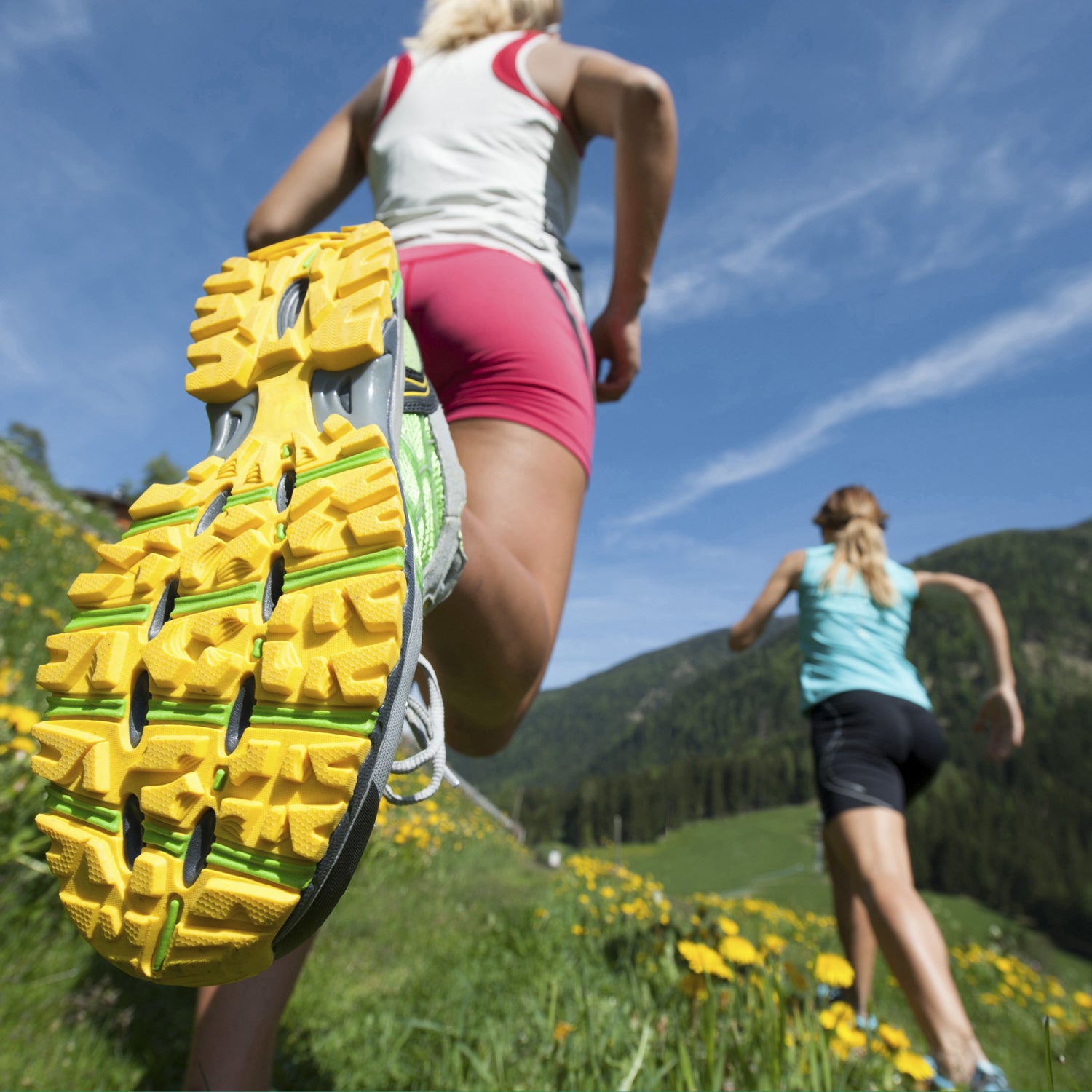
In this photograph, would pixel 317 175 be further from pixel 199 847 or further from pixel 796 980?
pixel 796 980

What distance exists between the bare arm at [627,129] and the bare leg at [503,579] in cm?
59

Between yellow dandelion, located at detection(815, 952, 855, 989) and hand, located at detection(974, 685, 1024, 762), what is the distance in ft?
5.11

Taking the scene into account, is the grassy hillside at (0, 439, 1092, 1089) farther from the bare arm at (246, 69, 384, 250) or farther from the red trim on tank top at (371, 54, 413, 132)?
the red trim on tank top at (371, 54, 413, 132)

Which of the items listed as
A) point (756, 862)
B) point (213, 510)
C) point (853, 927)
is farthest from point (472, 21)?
point (756, 862)

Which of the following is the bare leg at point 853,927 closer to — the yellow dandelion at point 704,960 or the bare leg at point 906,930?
the bare leg at point 906,930

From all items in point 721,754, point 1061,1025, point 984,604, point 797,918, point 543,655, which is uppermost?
point 721,754

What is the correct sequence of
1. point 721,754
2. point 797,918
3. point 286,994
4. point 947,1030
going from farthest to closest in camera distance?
point 721,754, point 797,918, point 947,1030, point 286,994

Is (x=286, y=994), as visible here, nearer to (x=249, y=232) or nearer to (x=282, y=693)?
(x=282, y=693)

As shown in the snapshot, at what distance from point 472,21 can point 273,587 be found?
1.75 m

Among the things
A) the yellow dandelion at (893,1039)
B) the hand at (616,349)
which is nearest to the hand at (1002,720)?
the yellow dandelion at (893,1039)

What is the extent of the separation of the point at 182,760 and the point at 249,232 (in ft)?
5.50

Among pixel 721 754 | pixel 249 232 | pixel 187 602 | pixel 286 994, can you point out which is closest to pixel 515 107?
pixel 249 232

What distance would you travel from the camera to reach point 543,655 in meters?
1.26

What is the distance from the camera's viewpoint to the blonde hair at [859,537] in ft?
9.33
